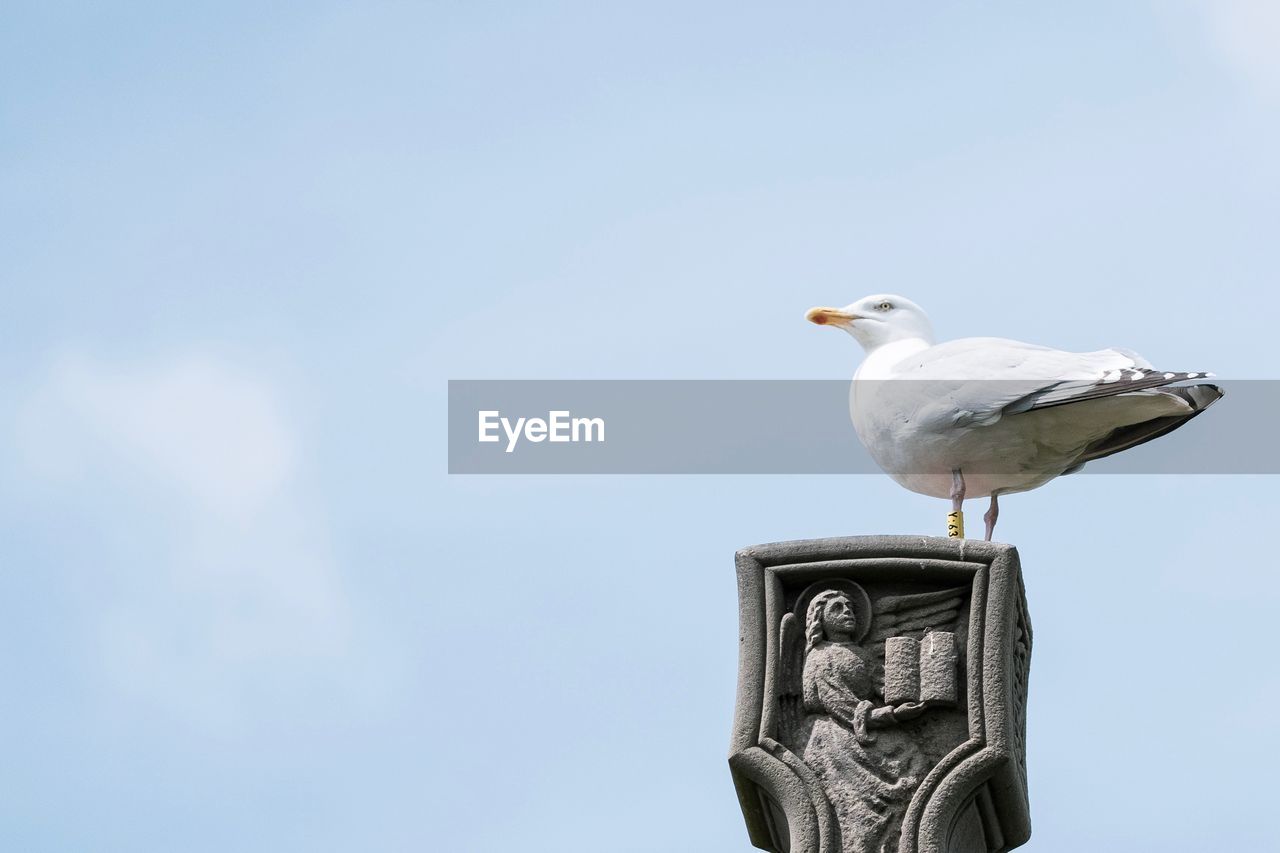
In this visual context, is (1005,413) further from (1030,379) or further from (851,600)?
(851,600)

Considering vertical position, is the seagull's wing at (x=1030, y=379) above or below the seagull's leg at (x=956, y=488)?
above

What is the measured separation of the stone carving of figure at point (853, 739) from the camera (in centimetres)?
1001

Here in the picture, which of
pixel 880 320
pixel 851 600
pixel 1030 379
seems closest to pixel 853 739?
pixel 851 600

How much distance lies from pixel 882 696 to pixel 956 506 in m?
1.56

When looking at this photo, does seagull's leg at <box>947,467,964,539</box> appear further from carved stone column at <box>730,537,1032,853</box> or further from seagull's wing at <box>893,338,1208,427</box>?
carved stone column at <box>730,537,1032,853</box>

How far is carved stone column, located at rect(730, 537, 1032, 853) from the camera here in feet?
32.9

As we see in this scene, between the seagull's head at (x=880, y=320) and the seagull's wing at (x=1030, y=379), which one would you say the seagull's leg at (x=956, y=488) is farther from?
the seagull's head at (x=880, y=320)

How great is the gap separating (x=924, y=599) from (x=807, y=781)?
97cm

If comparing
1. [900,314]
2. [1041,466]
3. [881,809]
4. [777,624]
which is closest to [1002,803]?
[881,809]

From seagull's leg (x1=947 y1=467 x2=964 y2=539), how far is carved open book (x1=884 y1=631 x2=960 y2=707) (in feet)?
3.91

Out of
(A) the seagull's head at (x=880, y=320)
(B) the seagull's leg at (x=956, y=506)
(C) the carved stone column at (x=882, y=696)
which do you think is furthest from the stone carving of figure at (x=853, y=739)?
(A) the seagull's head at (x=880, y=320)

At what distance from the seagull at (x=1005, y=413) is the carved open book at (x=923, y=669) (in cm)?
124

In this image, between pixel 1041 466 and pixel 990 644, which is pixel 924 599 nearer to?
pixel 990 644

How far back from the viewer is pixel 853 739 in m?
10.2
